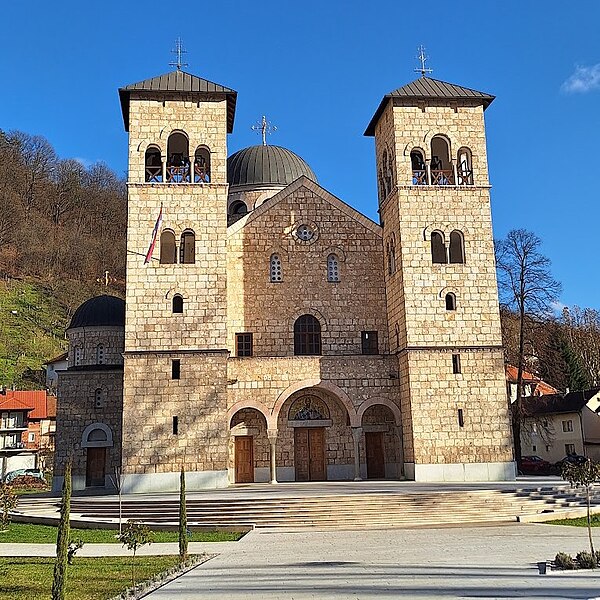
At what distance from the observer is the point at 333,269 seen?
98.6 feet

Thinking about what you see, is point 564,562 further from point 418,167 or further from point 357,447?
point 418,167

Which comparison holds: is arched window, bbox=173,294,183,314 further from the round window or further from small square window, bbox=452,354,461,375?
small square window, bbox=452,354,461,375

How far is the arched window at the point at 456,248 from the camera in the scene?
28.9m

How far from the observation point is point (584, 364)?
172 feet

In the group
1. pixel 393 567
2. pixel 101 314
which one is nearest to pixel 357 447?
pixel 101 314

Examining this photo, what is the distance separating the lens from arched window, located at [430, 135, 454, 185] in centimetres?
2961

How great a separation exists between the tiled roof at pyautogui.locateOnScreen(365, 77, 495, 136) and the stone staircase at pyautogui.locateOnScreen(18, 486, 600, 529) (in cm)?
1653

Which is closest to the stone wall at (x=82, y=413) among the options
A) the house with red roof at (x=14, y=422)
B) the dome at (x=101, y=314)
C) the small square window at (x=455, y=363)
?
the dome at (x=101, y=314)

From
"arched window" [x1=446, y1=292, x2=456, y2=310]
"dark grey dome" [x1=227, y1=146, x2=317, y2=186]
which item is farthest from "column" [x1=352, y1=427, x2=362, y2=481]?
"dark grey dome" [x1=227, y1=146, x2=317, y2=186]

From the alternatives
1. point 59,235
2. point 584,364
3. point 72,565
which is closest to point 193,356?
point 72,565

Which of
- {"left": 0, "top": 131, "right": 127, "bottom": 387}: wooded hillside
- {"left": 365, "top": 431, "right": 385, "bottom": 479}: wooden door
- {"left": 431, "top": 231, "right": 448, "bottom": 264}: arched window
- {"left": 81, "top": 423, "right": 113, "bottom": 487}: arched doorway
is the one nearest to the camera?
{"left": 431, "top": 231, "right": 448, "bottom": 264}: arched window

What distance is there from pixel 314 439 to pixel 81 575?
17.2 meters

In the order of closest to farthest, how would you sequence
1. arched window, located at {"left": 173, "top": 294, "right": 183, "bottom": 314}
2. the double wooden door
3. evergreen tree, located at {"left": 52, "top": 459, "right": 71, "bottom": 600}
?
evergreen tree, located at {"left": 52, "top": 459, "right": 71, "bottom": 600} → arched window, located at {"left": 173, "top": 294, "right": 183, "bottom": 314} → the double wooden door

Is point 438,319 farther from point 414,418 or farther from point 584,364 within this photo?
point 584,364
